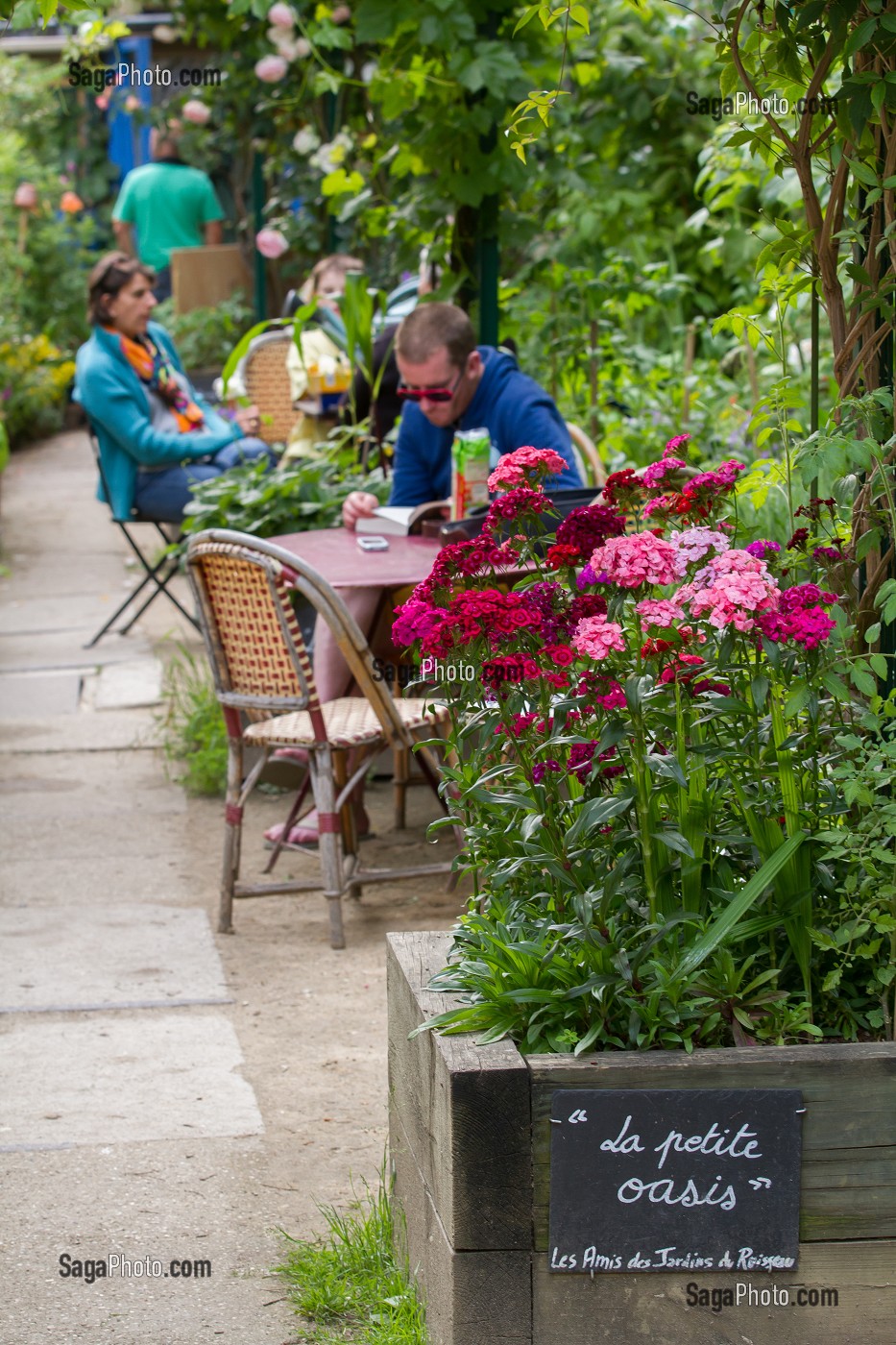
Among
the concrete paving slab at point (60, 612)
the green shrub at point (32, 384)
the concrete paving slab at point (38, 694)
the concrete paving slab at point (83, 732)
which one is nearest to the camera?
the concrete paving slab at point (83, 732)

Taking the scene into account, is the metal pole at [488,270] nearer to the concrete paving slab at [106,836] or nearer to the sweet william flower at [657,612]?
the concrete paving slab at [106,836]

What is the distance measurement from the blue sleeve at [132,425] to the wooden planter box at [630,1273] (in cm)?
511

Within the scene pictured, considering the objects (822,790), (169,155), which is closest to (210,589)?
(822,790)

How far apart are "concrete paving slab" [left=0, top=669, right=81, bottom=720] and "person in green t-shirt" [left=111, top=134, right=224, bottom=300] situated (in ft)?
18.0

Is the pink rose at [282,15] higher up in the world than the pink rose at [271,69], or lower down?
higher up

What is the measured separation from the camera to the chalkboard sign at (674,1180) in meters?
2.00

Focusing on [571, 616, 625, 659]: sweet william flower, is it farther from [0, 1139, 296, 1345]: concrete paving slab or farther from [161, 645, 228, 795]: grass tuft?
[161, 645, 228, 795]: grass tuft

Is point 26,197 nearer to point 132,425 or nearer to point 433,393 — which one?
point 132,425

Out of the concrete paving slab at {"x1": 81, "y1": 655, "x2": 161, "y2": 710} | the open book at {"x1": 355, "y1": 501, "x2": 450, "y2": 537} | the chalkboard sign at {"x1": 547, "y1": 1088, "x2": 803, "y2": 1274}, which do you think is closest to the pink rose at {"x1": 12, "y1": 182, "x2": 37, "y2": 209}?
the concrete paving slab at {"x1": 81, "y1": 655, "x2": 161, "y2": 710}

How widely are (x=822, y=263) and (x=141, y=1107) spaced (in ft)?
6.46

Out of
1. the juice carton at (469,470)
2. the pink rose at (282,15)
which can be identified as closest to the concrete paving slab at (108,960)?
the juice carton at (469,470)

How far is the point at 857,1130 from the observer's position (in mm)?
2031

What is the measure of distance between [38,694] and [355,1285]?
14.7 feet

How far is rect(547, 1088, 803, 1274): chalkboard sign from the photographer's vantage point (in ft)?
6.57
